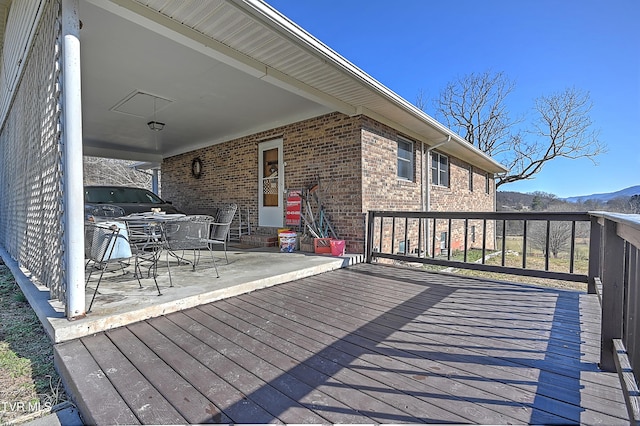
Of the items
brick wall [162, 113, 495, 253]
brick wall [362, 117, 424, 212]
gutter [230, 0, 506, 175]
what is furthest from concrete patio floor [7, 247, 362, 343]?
gutter [230, 0, 506, 175]

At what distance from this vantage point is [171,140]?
8.22 meters

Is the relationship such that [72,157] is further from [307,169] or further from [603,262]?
[307,169]

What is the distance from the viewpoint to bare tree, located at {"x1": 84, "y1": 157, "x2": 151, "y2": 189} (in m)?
18.7

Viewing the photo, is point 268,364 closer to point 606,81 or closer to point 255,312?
point 255,312

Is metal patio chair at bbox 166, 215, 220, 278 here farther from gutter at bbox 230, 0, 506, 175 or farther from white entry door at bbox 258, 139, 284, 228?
white entry door at bbox 258, 139, 284, 228

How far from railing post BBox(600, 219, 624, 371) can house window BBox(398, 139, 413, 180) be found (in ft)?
16.1

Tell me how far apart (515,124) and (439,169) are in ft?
46.8

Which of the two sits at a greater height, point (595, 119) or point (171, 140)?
point (595, 119)

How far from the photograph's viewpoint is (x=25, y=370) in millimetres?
1990

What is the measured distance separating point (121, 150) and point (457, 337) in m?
10.1

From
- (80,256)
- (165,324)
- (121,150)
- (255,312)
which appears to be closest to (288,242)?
(255,312)

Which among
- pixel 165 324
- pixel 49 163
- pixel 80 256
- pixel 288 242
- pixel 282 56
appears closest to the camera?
pixel 80 256

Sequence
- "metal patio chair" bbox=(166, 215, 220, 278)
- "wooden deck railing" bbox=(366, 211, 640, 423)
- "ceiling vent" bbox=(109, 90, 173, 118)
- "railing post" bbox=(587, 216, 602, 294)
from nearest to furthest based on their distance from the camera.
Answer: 1. "wooden deck railing" bbox=(366, 211, 640, 423)
2. "railing post" bbox=(587, 216, 602, 294)
3. "metal patio chair" bbox=(166, 215, 220, 278)
4. "ceiling vent" bbox=(109, 90, 173, 118)

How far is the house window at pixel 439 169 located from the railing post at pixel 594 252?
205 inches
